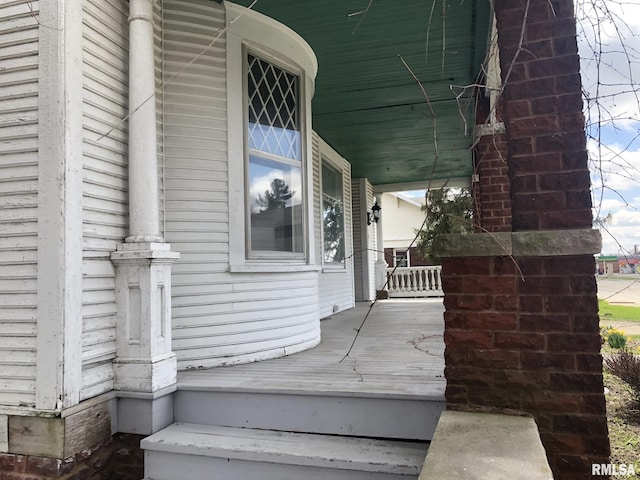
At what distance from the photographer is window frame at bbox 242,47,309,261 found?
3684 millimetres

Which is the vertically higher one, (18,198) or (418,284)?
(18,198)

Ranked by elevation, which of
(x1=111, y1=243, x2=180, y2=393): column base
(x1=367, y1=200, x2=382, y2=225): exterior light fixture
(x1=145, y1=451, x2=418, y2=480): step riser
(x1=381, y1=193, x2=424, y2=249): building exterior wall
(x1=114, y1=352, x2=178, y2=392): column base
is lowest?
(x1=145, y1=451, x2=418, y2=480): step riser

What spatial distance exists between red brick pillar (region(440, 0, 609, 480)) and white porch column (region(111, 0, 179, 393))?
1722 mm

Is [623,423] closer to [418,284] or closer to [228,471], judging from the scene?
[228,471]

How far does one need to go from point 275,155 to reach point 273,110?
0.41 m

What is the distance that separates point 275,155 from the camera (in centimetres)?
403

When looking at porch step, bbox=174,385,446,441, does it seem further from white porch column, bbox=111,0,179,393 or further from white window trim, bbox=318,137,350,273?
white window trim, bbox=318,137,350,273

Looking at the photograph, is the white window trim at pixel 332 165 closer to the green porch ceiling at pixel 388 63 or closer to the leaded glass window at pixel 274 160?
the green porch ceiling at pixel 388 63

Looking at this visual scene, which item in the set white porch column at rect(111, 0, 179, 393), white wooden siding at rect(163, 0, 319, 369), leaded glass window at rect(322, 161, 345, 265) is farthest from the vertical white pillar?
leaded glass window at rect(322, 161, 345, 265)

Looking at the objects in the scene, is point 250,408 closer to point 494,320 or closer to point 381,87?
point 494,320

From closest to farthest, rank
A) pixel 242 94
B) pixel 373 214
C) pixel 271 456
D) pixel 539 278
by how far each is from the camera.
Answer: pixel 539 278, pixel 271 456, pixel 242 94, pixel 373 214

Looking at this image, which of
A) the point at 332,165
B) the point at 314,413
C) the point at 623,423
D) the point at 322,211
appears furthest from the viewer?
the point at 332,165

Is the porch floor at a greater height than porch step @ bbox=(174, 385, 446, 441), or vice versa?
the porch floor

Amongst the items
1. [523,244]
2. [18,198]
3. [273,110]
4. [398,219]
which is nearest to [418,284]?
[398,219]
